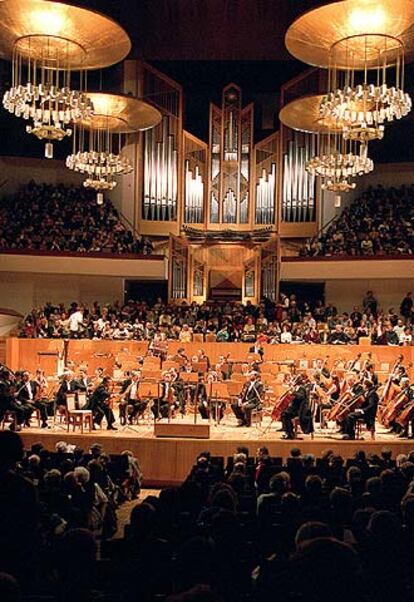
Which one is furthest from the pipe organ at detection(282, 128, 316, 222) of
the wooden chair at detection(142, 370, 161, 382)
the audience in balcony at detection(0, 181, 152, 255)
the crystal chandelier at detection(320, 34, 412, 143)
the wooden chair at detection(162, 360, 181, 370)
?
the wooden chair at detection(142, 370, 161, 382)

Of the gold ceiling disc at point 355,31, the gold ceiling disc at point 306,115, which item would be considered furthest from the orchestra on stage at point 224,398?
the gold ceiling disc at point 355,31

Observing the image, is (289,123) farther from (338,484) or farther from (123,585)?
(123,585)

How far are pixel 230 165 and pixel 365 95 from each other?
11.7 metres

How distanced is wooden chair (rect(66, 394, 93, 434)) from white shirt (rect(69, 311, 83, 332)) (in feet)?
16.6

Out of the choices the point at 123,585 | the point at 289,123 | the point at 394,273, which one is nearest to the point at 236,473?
the point at 123,585

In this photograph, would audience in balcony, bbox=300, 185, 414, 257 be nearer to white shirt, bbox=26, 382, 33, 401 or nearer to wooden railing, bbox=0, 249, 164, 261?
wooden railing, bbox=0, 249, 164, 261

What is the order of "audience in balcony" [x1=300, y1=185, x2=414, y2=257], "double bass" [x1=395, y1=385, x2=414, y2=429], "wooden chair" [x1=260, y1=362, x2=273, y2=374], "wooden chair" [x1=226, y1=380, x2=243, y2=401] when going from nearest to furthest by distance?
"double bass" [x1=395, y1=385, x2=414, y2=429] < "wooden chair" [x1=226, y1=380, x2=243, y2=401] < "wooden chair" [x1=260, y1=362, x2=273, y2=374] < "audience in balcony" [x1=300, y1=185, x2=414, y2=257]

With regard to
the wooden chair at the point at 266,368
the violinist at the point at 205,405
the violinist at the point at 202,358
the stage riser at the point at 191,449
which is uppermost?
the violinist at the point at 202,358

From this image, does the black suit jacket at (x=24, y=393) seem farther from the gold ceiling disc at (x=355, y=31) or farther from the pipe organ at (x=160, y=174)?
the pipe organ at (x=160, y=174)

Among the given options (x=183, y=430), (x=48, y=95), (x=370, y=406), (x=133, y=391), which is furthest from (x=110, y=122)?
(x=370, y=406)

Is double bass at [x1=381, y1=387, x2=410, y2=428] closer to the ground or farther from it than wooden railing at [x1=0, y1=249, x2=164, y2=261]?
closer to the ground

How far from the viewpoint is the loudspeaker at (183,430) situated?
1088cm

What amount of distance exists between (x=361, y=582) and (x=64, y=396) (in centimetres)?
1057

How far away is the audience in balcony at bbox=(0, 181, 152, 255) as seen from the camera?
2009 centimetres
